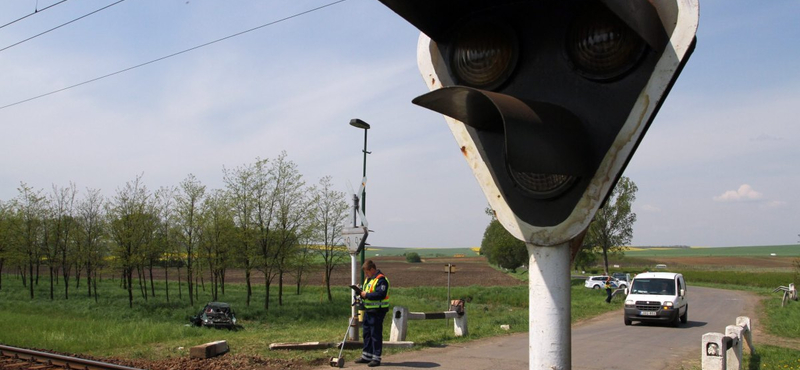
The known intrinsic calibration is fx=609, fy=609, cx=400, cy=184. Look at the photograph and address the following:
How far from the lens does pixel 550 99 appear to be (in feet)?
7.16

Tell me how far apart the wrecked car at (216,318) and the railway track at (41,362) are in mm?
12578

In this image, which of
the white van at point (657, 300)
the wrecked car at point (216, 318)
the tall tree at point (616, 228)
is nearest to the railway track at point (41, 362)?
the wrecked car at point (216, 318)

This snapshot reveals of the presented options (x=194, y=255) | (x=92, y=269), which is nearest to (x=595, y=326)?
(x=194, y=255)

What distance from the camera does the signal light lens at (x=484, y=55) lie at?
230cm

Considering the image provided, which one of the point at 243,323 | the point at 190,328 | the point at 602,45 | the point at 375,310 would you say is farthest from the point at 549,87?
the point at 243,323

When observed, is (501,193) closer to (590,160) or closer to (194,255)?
(590,160)

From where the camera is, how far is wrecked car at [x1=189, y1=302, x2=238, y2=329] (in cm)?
2426

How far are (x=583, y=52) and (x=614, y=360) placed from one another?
10667 millimetres

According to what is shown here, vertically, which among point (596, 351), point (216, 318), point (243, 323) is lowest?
point (243, 323)

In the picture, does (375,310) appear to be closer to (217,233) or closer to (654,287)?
(654,287)

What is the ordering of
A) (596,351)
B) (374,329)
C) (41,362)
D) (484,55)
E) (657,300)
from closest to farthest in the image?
(484,55), (374,329), (41,362), (596,351), (657,300)

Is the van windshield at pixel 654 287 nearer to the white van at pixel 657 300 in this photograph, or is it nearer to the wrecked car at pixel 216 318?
the white van at pixel 657 300

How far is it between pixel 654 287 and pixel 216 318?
54.3ft

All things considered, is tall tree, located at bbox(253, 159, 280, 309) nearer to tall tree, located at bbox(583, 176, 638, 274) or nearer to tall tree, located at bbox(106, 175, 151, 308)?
tall tree, located at bbox(106, 175, 151, 308)
